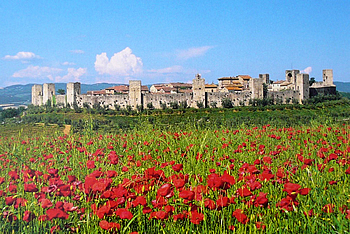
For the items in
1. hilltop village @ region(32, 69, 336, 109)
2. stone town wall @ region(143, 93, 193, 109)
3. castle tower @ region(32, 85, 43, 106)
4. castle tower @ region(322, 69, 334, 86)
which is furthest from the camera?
castle tower @ region(322, 69, 334, 86)

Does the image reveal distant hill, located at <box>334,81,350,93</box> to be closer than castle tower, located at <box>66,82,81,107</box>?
No

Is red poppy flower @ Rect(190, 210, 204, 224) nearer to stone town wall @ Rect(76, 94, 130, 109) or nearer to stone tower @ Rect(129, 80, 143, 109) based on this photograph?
stone tower @ Rect(129, 80, 143, 109)

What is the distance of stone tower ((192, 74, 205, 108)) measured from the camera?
1858 inches

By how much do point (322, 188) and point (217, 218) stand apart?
958 millimetres

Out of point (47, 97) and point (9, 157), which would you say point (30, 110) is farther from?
point (9, 157)

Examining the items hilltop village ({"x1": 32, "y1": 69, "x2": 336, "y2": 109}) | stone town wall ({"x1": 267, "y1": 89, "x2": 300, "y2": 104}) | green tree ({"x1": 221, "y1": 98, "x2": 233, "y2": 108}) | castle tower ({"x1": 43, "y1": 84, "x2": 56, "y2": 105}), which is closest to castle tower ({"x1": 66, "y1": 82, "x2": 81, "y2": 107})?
hilltop village ({"x1": 32, "y1": 69, "x2": 336, "y2": 109})

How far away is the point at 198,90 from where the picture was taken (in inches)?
1865

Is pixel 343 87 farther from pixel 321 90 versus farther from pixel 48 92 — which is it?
pixel 48 92

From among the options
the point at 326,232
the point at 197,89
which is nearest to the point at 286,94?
the point at 197,89

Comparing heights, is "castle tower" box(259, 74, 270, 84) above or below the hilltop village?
above

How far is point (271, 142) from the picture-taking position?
204 inches

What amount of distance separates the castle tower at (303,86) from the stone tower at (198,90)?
13.6 m

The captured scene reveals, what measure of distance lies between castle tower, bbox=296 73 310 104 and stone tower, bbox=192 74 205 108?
13642 mm

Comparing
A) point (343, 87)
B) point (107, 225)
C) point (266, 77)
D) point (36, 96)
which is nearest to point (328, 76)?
point (266, 77)
